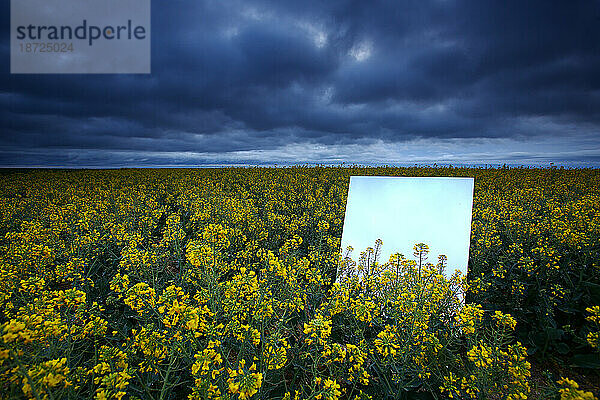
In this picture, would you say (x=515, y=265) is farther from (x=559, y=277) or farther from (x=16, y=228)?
(x=16, y=228)

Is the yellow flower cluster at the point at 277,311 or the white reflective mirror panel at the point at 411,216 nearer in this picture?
the yellow flower cluster at the point at 277,311

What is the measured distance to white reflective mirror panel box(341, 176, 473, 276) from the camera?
4184 mm

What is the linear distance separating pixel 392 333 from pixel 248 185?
10.9m

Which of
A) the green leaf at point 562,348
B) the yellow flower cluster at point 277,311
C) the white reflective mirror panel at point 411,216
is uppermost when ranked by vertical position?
the white reflective mirror panel at point 411,216

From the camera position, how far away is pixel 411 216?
446 centimetres

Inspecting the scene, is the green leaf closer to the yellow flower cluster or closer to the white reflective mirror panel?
the yellow flower cluster

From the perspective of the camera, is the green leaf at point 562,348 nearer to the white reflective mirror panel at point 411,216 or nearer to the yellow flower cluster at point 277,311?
the yellow flower cluster at point 277,311

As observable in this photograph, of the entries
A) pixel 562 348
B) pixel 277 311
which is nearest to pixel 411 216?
pixel 562 348

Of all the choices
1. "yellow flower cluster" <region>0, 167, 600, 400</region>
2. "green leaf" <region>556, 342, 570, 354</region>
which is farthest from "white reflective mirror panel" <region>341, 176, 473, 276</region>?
"green leaf" <region>556, 342, 570, 354</region>

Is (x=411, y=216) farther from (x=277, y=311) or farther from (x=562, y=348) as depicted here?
(x=277, y=311)

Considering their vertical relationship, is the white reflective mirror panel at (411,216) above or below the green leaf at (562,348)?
above

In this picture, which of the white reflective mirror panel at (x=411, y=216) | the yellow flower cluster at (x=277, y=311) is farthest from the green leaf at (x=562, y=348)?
the white reflective mirror panel at (x=411, y=216)

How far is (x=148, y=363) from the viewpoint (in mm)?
A: 2320

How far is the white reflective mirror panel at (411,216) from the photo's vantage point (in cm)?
418
